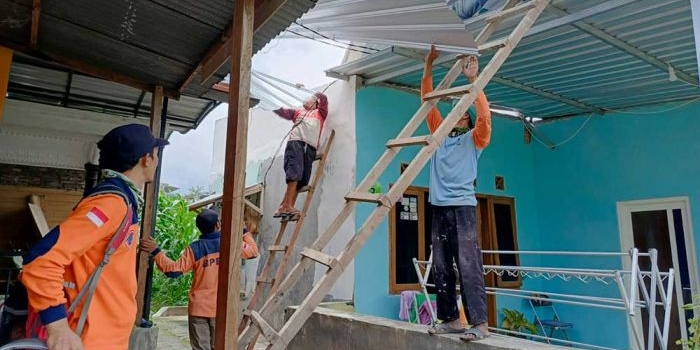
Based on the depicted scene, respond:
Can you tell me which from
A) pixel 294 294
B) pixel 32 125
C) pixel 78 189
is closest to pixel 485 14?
pixel 294 294

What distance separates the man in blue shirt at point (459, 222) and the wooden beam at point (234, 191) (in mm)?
1632

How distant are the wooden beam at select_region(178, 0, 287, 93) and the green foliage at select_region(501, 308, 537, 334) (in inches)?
199

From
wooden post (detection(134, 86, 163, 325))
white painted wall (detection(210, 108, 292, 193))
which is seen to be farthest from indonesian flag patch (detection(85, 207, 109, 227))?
white painted wall (detection(210, 108, 292, 193))

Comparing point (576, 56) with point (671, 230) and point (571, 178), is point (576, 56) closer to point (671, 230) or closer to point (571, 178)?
point (571, 178)

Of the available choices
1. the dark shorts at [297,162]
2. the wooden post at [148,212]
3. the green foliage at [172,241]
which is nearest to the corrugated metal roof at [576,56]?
the dark shorts at [297,162]

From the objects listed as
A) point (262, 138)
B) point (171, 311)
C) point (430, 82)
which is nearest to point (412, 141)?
point (430, 82)

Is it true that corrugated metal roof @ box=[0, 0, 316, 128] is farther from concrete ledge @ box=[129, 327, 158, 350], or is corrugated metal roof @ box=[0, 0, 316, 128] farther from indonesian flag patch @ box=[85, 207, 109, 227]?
concrete ledge @ box=[129, 327, 158, 350]

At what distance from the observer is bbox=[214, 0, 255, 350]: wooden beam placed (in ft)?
6.32

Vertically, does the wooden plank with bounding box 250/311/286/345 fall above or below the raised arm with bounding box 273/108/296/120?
below

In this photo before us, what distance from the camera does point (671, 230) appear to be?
5652mm

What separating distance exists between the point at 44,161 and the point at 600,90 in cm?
691

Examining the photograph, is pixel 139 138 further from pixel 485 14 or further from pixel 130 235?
pixel 485 14

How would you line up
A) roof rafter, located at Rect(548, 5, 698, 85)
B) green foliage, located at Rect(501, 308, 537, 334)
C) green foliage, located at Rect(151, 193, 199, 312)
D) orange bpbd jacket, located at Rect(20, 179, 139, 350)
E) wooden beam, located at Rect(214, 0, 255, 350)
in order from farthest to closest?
green foliage, located at Rect(151, 193, 199, 312)
green foliage, located at Rect(501, 308, 537, 334)
roof rafter, located at Rect(548, 5, 698, 85)
wooden beam, located at Rect(214, 0, 255, 350)
orange bpbd jacket, located at Rect(20, 179, 139, 350)

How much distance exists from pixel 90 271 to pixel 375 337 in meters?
2.98
